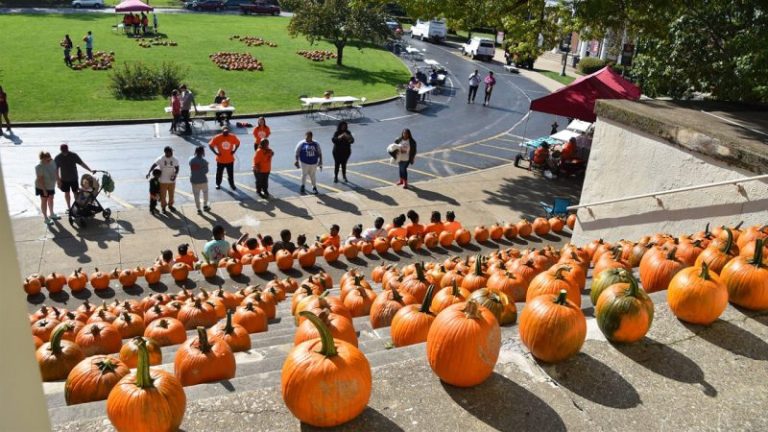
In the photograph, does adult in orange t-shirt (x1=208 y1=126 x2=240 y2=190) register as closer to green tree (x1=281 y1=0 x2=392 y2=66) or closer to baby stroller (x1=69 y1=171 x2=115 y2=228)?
baby stroller (x1=69 y1=171 x2=115 y2=228)

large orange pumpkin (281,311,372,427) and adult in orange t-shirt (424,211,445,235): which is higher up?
large orange pumpkin (281,311,372,427)

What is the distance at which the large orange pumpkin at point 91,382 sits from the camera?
14.1 ft

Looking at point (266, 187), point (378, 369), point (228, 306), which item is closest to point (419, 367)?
point (378, 369)

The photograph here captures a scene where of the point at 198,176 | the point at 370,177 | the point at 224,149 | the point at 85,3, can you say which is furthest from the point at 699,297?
the point at 85,3

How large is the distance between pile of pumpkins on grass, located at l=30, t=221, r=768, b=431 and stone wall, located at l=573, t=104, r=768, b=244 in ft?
4.47

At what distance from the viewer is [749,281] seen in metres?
5.11

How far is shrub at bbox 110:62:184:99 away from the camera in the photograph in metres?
27.6

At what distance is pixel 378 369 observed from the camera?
165 inches

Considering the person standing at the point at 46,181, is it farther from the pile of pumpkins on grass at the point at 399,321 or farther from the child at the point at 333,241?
the pile of pumpkins on grass at the point at 399,321

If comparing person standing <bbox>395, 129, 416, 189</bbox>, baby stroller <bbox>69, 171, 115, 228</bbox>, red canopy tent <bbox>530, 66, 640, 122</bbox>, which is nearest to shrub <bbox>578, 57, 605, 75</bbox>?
red canopy tent <bbox>530, 66, 640, 122</bbox>

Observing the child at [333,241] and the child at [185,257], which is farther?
the child at [333,241]

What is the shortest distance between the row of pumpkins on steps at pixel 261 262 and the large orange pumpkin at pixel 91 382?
5.54 meters

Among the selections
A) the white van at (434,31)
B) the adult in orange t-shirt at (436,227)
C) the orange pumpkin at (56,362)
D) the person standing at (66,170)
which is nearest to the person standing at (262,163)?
the person standing at (66,170)

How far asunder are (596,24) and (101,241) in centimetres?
1480
